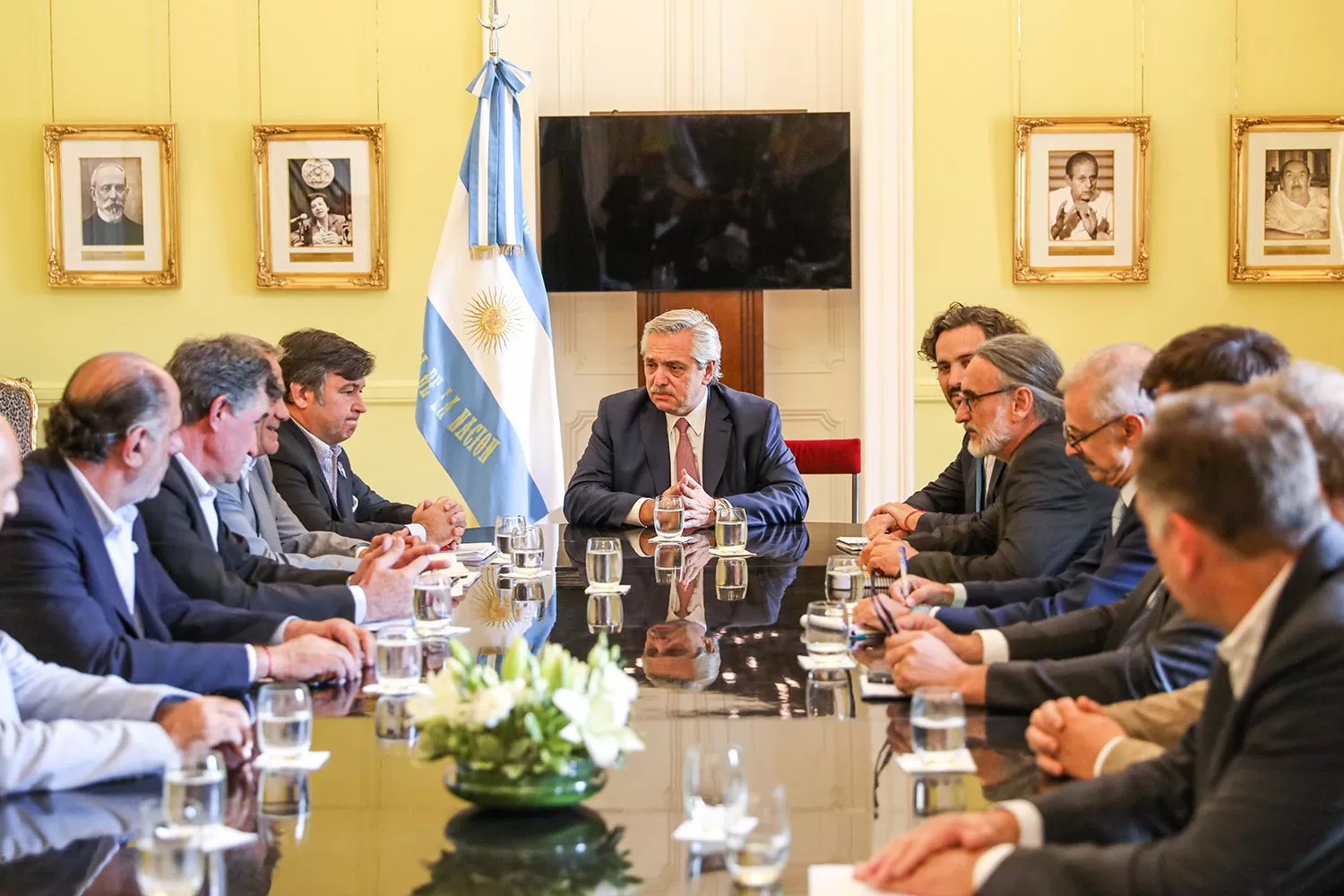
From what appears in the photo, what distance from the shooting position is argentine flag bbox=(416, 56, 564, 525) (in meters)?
6.34

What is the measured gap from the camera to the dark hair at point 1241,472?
1.45 m

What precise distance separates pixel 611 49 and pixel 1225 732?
620 cm

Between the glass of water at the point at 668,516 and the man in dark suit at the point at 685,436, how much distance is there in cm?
58

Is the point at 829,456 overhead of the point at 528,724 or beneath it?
overhead

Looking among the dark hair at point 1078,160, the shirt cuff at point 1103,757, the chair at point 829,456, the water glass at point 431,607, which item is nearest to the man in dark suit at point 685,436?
the chair at point 829,456

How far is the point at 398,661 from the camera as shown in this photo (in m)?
2.37

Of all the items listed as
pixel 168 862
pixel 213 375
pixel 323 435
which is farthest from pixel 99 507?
pixel 323 435

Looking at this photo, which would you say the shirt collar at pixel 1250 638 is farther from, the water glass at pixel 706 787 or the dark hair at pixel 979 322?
the dark hair at pixel 979 322

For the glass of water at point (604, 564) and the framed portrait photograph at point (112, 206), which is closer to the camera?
the glass of water at point (604, 564)

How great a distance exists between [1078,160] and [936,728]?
5565 mm

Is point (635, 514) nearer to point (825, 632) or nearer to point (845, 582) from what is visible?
point (845, 582)

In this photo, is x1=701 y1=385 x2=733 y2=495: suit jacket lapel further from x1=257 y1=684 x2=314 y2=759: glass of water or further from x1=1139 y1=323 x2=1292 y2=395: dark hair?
x1=257 y1=684 x2=314 y2=759: glass of water

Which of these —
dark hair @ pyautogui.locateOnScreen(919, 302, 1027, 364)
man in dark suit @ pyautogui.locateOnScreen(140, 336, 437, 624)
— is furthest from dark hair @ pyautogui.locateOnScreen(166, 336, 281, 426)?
dark hair @ pyautogui.locateOnScreen(919, 302, 1027, 364)

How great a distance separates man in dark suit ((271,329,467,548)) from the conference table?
72.9 inches
